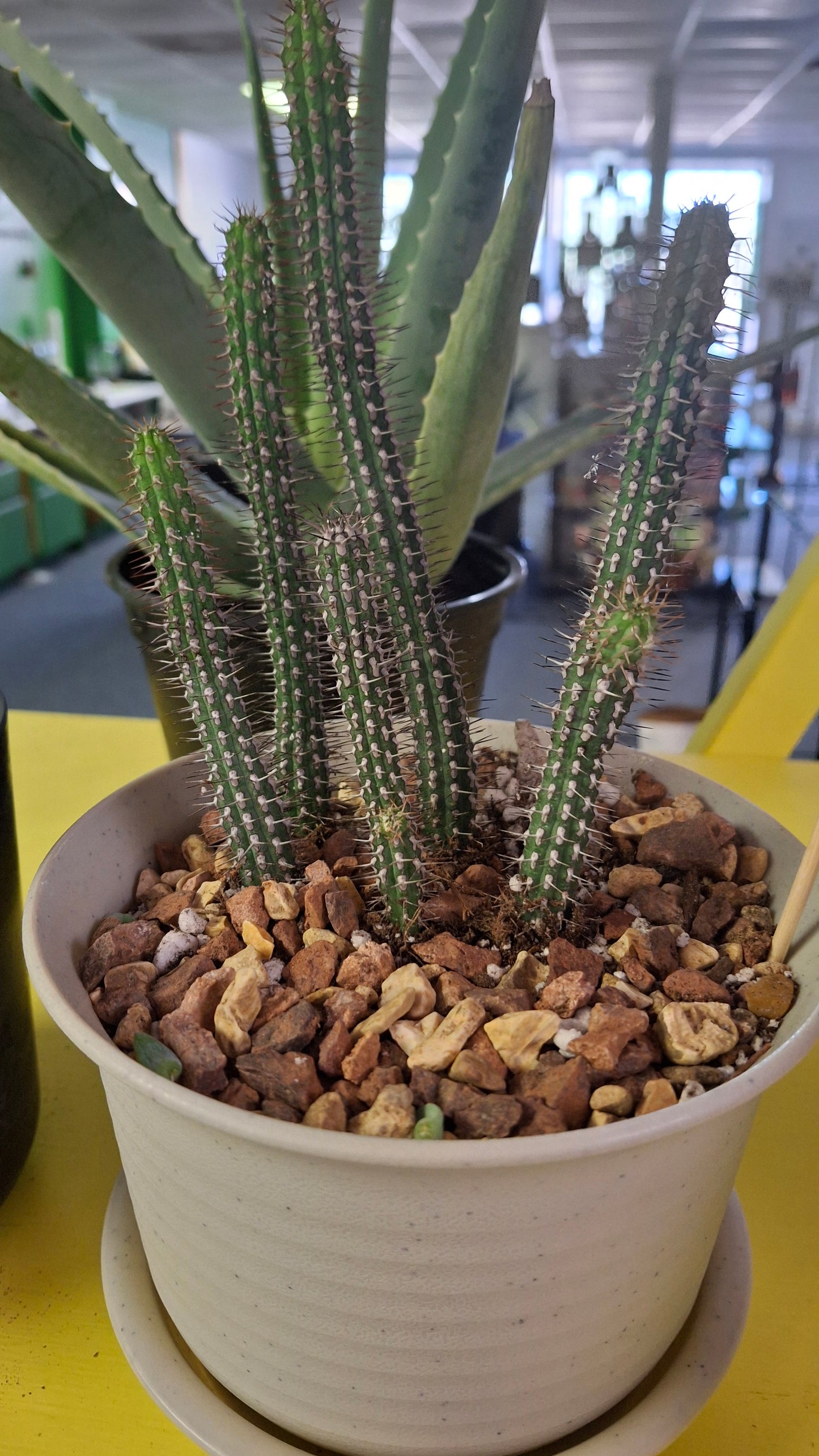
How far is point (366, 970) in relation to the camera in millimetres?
476

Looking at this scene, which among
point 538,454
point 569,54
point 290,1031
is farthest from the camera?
point 569,54

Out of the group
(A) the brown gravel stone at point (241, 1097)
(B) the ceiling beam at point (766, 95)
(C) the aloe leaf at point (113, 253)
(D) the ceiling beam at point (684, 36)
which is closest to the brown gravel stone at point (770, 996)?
(A) the brown gravel stone at point (241, 1097)

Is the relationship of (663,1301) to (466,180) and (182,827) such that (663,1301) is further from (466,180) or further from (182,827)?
(466,180)

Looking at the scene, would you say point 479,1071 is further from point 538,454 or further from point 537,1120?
point 538,454

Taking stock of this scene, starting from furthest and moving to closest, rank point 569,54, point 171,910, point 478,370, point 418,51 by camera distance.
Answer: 1. point 418,51
2. point 569,54
3. point 478,370
4. point 171,910

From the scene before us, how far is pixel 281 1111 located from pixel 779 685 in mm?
670

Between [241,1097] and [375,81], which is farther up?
[375,81]

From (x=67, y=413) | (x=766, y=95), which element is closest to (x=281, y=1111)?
(x=67, y=413)

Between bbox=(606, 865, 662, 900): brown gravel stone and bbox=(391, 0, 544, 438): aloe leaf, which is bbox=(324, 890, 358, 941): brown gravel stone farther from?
bbox=(391, 0, 544, 438): aloe leaf

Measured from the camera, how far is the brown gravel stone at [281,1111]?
397 millimetres

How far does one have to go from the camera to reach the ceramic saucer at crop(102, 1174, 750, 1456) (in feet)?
1.40

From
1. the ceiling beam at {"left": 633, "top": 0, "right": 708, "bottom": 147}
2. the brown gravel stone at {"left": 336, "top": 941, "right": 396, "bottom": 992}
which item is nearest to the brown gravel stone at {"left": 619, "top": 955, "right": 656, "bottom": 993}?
the brown gravel stone at {"left": 336, "top": 941, "right": 396, "bottom": 992}

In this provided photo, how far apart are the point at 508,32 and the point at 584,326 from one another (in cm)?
346

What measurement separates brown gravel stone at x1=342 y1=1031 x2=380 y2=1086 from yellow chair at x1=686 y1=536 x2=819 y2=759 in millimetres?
610
